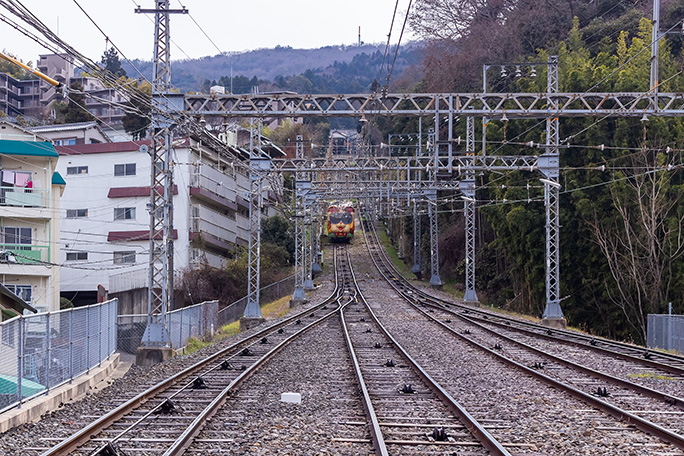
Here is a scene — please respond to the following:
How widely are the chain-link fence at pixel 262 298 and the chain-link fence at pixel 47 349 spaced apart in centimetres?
1725

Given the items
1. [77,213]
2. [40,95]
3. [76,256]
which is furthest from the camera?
[40,95]

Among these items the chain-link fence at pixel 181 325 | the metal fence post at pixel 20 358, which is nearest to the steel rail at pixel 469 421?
the metal fence post at pixel 20 358

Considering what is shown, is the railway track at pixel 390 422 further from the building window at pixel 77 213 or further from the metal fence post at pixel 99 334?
the building window at pixel 77 213

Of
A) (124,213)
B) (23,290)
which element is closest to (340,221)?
(124,213)

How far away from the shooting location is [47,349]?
→ 10.8m

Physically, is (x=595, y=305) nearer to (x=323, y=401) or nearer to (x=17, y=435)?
(x=323, y=401)

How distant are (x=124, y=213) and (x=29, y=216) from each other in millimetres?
15528

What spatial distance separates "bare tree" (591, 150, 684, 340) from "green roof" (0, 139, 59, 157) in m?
21.5

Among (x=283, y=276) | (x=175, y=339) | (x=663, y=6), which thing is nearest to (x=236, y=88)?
(x=283, y=276)

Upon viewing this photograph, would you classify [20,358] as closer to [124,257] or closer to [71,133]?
[124,257]

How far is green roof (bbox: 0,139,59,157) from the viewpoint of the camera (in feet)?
86.5

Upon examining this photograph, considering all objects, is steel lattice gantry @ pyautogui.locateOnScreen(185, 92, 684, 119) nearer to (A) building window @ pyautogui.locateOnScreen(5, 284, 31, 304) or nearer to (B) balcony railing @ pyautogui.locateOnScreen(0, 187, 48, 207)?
(B) balcony railing @ pyautogui.locateOnScreen(0, 187, 48, 207)

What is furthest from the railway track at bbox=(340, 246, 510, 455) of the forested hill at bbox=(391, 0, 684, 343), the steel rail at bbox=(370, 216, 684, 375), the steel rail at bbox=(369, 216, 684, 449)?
the forested hill at bbox=(391, 0, 684, 343)

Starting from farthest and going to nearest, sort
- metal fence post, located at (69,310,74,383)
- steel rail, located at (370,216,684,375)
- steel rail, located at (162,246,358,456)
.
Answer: steel rail, located at (370,216,684,375), metal fence post, located at (69,310,74,383), steel rail, located at (162,246,358,456)
